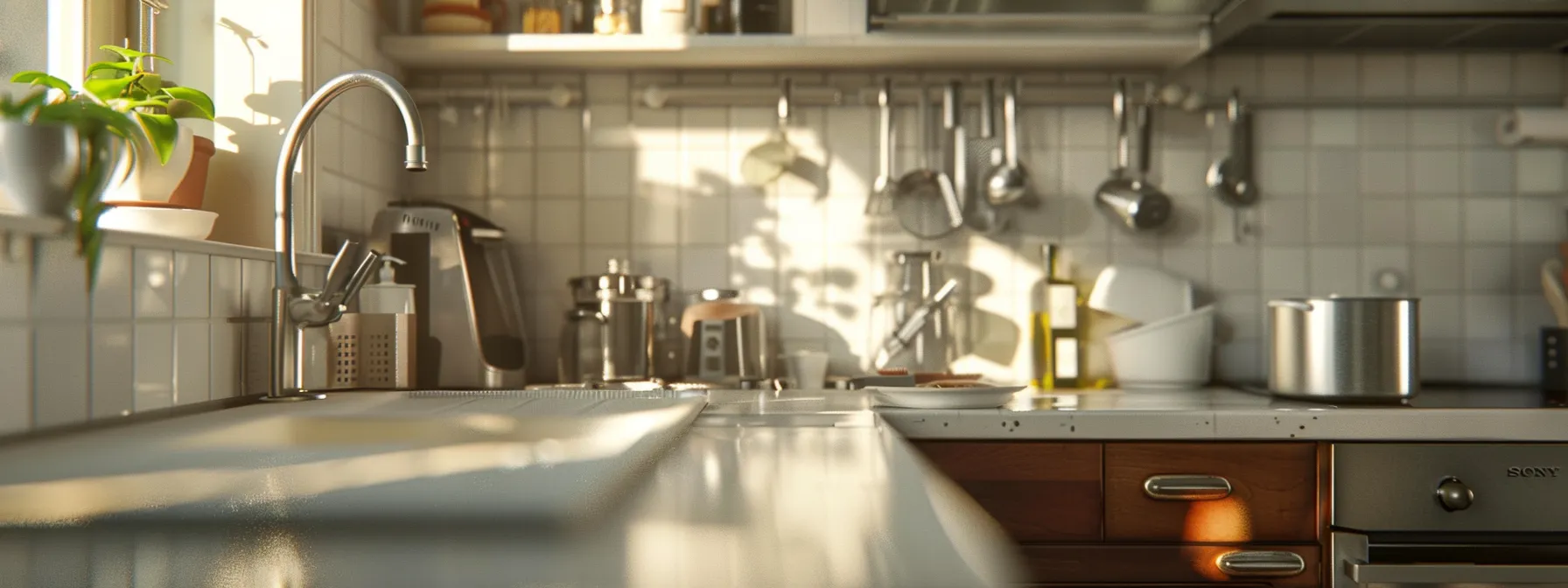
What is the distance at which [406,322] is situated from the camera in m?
1.63

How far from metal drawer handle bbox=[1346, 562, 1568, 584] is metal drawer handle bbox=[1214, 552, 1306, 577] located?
76mm

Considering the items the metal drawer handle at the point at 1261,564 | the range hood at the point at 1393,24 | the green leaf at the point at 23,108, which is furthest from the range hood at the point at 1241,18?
the green leaf at the point at 23,108

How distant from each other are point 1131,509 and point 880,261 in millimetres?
754

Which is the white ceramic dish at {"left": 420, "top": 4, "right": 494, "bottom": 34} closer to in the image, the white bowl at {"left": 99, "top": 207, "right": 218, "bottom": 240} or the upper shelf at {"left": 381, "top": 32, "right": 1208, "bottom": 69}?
the upper shelf at {"left": 381, "top": 32, "right": 1208, "bottom": 69}

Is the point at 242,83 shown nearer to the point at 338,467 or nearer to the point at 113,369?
the point at 113,369

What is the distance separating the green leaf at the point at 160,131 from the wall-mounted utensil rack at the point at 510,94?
80cm

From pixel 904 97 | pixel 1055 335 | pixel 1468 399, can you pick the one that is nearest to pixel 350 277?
pixel 904 97

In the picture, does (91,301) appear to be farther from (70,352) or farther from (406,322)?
(406,322)

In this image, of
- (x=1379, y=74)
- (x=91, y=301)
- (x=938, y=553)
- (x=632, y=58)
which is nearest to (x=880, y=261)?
(x=632, y=58)

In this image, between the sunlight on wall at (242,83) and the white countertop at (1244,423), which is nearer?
the white countertop at (1244,423)

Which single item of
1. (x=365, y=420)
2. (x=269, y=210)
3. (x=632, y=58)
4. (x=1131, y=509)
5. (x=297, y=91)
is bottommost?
(x=1131, y=509)

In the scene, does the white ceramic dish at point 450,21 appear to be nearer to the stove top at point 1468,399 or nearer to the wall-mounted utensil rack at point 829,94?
the wall-mounted utensil rack at point 829,94

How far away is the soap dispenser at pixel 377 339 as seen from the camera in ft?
5.13

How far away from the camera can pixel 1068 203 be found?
2.11 m
